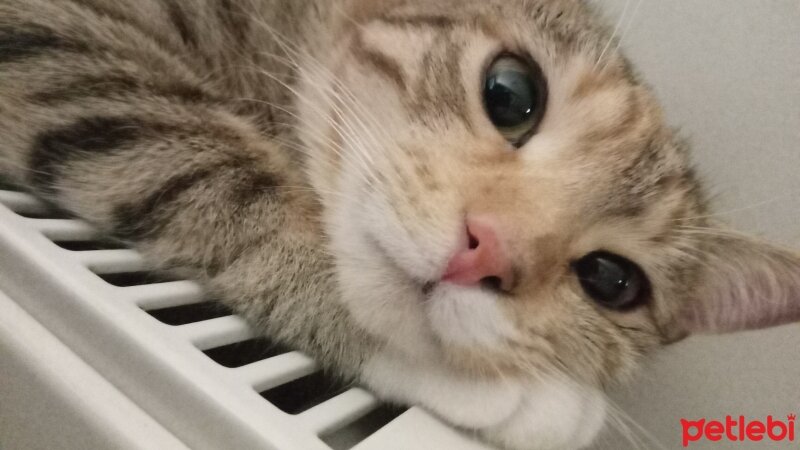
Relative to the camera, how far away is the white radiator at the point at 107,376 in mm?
456

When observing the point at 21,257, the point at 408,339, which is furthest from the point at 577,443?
the point at 21,257

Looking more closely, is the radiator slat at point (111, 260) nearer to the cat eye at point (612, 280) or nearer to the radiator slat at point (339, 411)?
the radiator slat at point (339, 411)

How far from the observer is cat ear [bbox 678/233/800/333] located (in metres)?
0.80

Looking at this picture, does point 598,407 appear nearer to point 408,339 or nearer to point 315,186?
point 408,339

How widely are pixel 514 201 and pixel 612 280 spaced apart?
0.77ft

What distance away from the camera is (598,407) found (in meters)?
0.77

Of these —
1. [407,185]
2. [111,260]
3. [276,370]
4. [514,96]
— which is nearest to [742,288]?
[514,96]

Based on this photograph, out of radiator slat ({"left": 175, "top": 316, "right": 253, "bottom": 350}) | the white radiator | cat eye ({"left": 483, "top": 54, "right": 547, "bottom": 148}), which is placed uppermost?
cat eye ({"left": 483, "top": 54, "right": 547, "bottom": 148})

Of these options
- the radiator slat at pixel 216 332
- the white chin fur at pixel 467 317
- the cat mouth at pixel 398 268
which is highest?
the cat mouth at pixel 398 268

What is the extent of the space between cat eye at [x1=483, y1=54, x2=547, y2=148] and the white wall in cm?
40

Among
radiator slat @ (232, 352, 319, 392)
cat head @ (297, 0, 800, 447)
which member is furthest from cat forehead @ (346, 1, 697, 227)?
radiator slat @ (232, 352, 319, 392)

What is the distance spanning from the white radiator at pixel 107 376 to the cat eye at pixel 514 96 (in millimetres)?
379

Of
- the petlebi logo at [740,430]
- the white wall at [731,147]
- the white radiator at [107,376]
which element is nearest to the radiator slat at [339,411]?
the white radiator at [107,376]

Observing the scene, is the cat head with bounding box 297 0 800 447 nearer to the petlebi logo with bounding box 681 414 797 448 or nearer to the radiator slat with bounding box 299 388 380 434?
the radiator slat with bounding box 299 388 380 434
